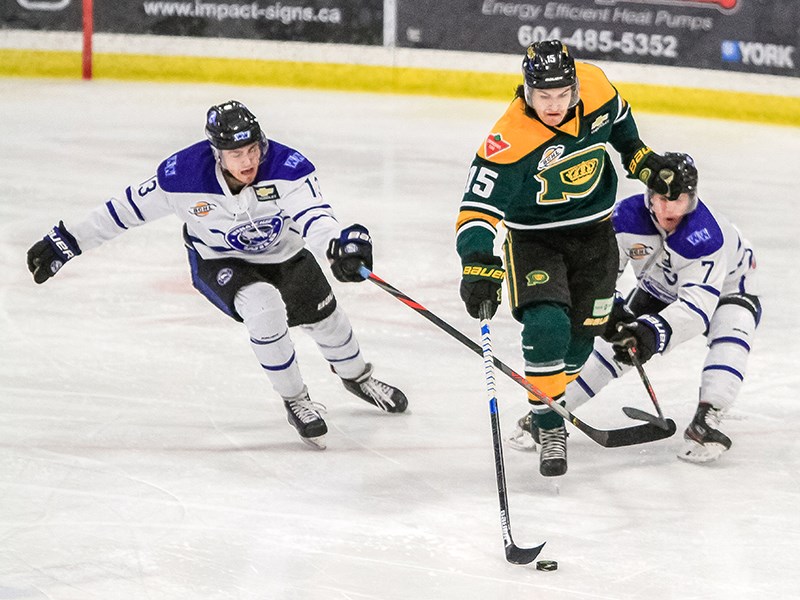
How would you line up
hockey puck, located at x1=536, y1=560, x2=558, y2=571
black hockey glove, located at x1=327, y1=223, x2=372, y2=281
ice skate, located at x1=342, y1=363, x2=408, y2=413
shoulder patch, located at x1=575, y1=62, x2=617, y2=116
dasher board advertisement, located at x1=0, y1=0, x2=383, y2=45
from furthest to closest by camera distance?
dasher board advertisement, located at x1=0, y1=0, x2=383, y2=45
ice skate, located at x1=342, y1=363, x2=408, y2=413
shoulder patch, located at x1=575, y1=62, x2=617, y2=116
black hockey glove, located at x1=327, y1=223, x2=372, y2=281
hockey puck, located at x1=536, y1=560, x2=558, y2=571

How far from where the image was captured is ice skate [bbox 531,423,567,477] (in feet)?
10.6

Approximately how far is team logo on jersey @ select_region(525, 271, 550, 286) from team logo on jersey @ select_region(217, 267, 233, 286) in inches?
30.8

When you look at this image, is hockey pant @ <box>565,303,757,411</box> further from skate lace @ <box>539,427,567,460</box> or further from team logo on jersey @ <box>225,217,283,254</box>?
team logo on jersey @ <box>225,217,283,254</box>

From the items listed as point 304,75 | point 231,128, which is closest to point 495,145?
point 231,128

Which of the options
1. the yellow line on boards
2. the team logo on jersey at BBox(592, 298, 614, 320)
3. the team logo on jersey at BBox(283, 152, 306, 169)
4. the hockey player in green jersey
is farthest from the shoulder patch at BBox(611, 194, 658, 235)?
the yellow line on boards

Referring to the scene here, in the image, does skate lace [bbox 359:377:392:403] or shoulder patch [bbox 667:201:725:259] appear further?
skate lace [bbox 359:377:392:403]

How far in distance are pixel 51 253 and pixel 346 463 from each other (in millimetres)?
956

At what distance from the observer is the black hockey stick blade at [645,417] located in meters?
3.50

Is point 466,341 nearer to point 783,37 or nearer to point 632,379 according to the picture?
point 632,379

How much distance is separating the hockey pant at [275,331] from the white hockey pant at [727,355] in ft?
3.36

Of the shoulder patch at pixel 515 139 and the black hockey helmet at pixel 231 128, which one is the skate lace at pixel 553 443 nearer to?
the shoulder patch at pixel 515 139

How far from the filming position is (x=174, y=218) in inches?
236

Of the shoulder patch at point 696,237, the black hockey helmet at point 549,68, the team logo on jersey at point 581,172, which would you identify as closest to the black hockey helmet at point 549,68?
the black hockey helmet at point 549,68

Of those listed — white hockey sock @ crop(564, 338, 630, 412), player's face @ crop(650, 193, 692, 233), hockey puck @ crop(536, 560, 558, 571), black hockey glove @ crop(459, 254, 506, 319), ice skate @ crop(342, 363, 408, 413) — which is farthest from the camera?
ice skate @ crop(342, 363, 408, 413)
